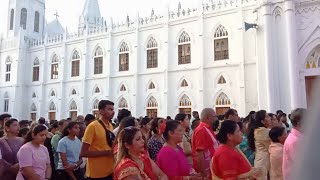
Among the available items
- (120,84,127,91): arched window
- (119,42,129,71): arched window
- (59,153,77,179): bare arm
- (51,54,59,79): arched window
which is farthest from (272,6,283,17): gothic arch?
(51,54,59,79): arched window

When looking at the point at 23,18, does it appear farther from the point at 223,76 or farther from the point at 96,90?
the point at 223,76

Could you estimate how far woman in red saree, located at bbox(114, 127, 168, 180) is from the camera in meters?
2.91

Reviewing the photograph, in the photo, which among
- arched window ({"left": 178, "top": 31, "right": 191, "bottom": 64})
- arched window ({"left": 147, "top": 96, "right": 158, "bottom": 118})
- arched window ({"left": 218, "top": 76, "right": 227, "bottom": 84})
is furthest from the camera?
arched window ({"left": 147, "top": 96, "right": 158, "bottom": 118})

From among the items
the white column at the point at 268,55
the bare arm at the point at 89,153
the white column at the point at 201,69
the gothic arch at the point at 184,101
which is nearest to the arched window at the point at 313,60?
the white column at the point at 268,55

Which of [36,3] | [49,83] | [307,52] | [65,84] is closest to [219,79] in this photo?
[307,52]

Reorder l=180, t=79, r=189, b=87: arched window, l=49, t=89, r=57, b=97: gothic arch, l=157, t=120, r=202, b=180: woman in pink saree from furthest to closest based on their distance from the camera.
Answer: l=49, t=89, r=57, b=97: gothic arch → l=180, t=79, r=189, b=87: arched window → l=157, t=120, r=202, b=180: woman in pink saree

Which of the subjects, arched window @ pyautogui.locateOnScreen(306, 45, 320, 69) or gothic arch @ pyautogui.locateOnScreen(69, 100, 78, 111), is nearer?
arched window @ pyautogui.locateOnScreen(306, 45, 320, 69)

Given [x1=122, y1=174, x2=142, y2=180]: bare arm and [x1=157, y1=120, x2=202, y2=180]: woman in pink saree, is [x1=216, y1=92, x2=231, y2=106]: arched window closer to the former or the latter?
[x1=157, y1=120, x2=202, y2=180]: woman in pink saree

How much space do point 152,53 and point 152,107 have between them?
3.95 meters

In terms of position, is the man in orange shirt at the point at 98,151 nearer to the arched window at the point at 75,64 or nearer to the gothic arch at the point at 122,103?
the gothic arch at the point at 122,103

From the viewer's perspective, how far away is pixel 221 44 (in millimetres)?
19688

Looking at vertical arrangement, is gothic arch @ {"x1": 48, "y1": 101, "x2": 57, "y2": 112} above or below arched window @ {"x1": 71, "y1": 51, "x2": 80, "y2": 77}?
below

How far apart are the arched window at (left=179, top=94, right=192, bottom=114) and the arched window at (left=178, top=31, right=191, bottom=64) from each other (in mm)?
2453

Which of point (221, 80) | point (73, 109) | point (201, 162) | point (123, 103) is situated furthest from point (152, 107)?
point (201, 162)
